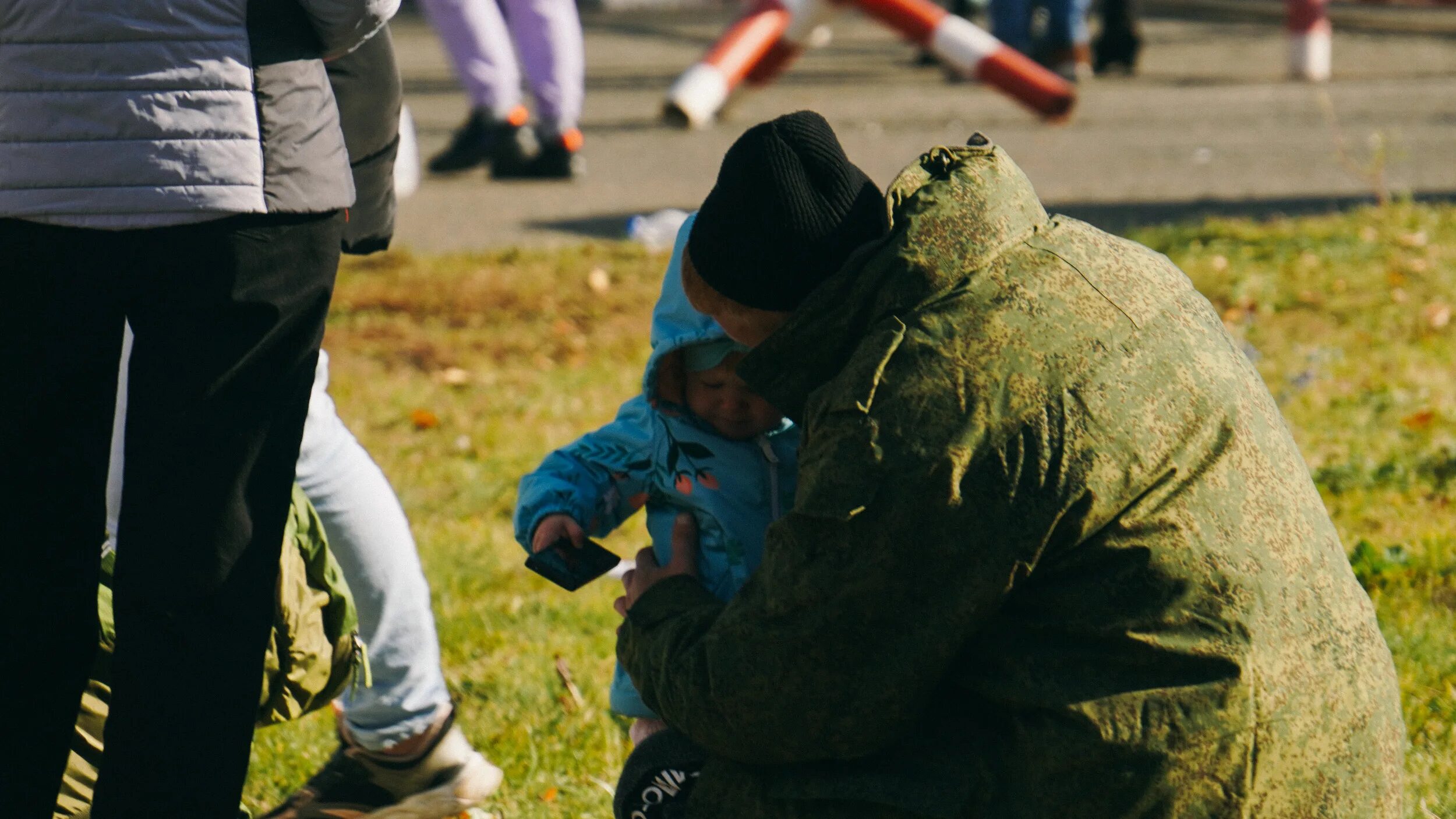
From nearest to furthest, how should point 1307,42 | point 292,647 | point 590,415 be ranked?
point 292,647, point 590,415, point 1307,42

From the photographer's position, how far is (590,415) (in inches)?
179

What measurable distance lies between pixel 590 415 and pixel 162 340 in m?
2.61

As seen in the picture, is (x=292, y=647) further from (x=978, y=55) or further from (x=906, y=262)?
(x=978, y=55)

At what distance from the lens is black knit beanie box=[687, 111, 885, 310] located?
1.72 meters

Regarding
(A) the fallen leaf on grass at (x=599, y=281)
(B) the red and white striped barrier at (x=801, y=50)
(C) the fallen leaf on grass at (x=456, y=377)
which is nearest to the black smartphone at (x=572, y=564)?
(C) the fallen leaf on grass at (x=456, y=377)

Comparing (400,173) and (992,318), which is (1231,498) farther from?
(400,173)

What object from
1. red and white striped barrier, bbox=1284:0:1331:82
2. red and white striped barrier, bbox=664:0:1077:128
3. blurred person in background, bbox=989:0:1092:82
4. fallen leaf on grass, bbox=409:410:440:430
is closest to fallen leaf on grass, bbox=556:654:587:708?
fallen leaf on grass, bbox=409:410:440:430

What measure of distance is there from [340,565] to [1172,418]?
134cm

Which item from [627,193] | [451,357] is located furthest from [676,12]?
[451,357]

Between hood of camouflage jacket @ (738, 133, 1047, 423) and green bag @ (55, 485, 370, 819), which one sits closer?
hood of camouflage jacket @ (738, 133, 1047, 423)

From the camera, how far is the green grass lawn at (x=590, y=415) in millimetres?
2918

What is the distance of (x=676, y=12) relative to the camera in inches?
587

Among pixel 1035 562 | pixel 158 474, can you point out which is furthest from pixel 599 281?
pixel 1035 562

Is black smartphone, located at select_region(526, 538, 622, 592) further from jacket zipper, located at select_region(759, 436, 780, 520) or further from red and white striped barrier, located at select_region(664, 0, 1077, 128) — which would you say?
red and white striped barrier, located at select_region(664, 0, 1077, 128)
